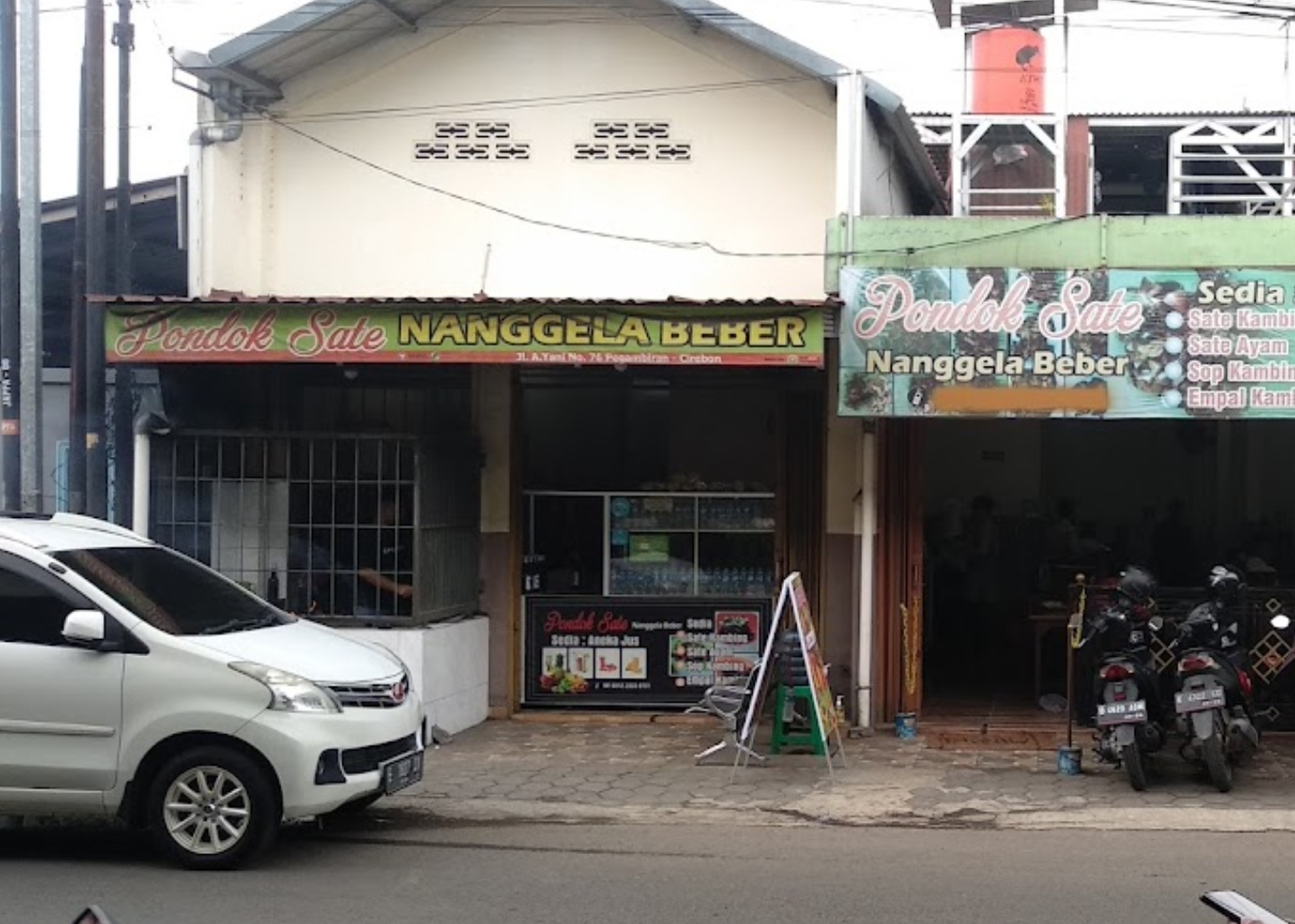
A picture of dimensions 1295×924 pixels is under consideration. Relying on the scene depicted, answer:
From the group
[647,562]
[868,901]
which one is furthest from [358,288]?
[868,901]

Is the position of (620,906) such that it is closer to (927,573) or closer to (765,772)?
(765,772)

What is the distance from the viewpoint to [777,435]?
38.2 feet

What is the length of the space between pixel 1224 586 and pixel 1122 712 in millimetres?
1081

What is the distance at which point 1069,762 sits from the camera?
937 cm

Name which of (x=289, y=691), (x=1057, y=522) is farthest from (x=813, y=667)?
(x=1057, y=522)

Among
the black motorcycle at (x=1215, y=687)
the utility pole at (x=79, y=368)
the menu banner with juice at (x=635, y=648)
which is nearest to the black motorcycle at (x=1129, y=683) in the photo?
the black motorcycle at (x=1215, y=687)

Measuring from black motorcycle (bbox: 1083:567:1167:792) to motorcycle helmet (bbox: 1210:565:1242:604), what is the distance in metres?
0.38

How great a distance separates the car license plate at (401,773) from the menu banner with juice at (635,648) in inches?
159

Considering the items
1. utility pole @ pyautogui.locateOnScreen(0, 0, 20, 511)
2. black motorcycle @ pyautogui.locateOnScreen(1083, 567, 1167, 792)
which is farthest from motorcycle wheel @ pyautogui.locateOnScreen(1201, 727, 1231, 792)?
utility pole @ pyautogui.locateOnScreen(0, 0, 20, 511)

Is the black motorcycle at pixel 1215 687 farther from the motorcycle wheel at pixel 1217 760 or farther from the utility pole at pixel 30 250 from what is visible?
the utility pole at pixel 30 250

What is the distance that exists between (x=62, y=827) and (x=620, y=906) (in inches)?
139

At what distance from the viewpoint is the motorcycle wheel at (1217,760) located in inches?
339

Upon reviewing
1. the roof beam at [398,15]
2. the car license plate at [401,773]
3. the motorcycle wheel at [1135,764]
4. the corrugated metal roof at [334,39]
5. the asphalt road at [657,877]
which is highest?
the roof beam at [398,15]

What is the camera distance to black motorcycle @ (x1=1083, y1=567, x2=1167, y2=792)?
8.69 m
